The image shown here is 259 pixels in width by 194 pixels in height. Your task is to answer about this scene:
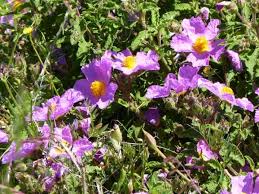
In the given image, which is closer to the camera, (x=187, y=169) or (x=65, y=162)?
(x=65, y=162)

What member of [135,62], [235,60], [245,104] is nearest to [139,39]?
[135,62]

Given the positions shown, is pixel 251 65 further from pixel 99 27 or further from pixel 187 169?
pixel 99 27

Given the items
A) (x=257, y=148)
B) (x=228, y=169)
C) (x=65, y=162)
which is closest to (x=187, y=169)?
(x=228, y=169)

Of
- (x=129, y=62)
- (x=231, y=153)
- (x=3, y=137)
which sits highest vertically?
(x=129, y=62)

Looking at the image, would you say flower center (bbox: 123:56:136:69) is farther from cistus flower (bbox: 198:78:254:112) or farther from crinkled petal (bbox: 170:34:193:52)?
cistus flower (bbox: 198:78:254:112)

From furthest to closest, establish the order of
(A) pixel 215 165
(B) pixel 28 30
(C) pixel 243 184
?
1. (B) pixel 28 30
2. (A) pixel 215 165
3. (C) pixel 243 184

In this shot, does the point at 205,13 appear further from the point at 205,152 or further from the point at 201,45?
the point at 205,152

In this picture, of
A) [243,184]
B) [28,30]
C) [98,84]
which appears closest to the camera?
[243,184]
